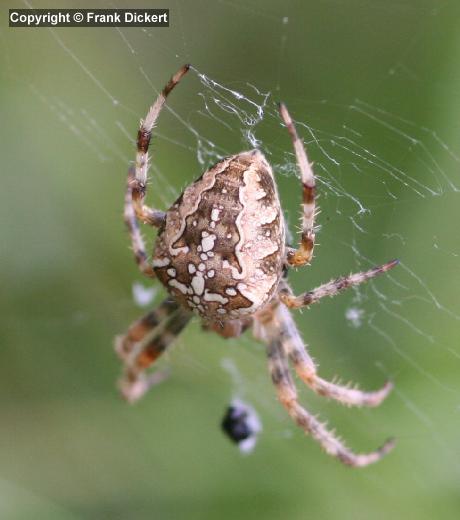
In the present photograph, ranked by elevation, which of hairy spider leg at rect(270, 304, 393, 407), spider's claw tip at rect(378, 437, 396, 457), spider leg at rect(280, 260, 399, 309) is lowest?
spider's claw tip at rect(378, 437, 396, 457)

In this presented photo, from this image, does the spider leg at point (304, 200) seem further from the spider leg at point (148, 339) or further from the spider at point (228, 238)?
the spider leg at point (148, 339)

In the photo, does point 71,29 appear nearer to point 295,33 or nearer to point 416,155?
point 295,33

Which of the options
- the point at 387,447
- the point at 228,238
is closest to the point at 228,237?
the point at 228,238

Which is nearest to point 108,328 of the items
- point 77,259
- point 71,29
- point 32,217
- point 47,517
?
point 77,259

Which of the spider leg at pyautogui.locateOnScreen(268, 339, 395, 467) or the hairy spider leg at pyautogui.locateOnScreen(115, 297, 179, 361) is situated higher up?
the hairy spider leg at pyautogui.locateOnScreen(115, 297, 179, 361)

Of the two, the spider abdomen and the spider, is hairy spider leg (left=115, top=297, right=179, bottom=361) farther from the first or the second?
the spider abdomen

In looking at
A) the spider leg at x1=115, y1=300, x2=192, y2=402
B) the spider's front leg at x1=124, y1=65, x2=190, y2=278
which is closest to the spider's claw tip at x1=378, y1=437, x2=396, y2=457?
the spider leg at x1=115, y1=300, x2=192, y2=402
